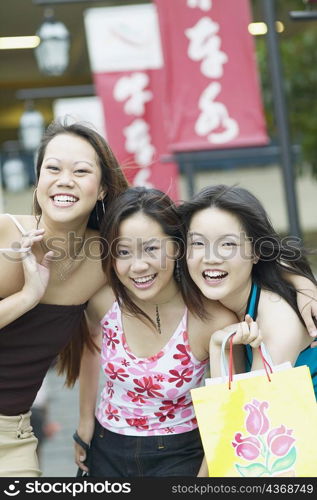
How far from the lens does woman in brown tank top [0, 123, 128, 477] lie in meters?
2.66

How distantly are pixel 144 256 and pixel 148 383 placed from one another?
1.35 ft

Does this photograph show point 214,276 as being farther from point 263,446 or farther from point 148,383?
point 263,446

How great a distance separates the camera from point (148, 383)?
8.72ft

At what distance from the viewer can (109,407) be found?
2.84 m

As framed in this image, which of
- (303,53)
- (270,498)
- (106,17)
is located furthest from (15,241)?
(303,53)

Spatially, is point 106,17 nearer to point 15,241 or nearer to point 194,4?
point 194,4

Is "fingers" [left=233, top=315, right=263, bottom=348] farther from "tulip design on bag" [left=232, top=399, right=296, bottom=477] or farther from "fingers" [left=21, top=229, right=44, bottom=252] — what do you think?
"fingers" [left=21, top=229, right=44, bottom=252]

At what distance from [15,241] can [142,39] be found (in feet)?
16.9

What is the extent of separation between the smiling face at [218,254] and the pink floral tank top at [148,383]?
213 millimetres

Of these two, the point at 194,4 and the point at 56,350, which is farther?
the point at 194,4

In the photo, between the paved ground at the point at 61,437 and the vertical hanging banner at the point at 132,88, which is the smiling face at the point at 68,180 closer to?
the paved ground at the point at 61,437

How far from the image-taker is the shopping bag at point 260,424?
224 centimetres
